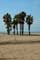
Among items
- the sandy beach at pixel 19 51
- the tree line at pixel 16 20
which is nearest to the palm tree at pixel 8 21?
the tree line at pixel 16 20

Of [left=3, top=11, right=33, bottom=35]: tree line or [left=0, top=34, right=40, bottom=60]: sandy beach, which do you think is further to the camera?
[left=3, top=11, right=33, bottom=35]: tree line

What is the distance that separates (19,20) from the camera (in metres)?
73.3

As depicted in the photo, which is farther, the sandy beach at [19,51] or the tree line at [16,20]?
the tree line at [16,20]

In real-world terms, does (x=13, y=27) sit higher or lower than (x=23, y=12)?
lower

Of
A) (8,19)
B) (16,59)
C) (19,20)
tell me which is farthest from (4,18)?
(16,59)

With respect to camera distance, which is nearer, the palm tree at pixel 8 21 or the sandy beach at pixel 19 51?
the sandy beach at pixel 19 51

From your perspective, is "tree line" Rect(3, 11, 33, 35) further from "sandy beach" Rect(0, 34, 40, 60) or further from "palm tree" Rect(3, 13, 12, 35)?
"sandy beach" Rect(0, 34, 40, 60)

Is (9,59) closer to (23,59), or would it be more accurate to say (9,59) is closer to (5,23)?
(23,59)

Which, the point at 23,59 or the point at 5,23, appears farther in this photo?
the point at 5,23

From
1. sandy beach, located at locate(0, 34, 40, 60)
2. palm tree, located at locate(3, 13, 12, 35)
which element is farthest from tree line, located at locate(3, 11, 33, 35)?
sandy beach, located at locate(0, 34, 40, 60)

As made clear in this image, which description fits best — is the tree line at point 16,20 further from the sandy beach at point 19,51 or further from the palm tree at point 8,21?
the sandy beach at point 19,51

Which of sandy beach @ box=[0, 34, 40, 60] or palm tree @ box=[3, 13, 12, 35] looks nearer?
sandy beach @ box=[0, 34, 40, 60]

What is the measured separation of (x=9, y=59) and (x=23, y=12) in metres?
63.0

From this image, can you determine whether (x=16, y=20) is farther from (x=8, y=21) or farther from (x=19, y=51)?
(x=19, y=51)
